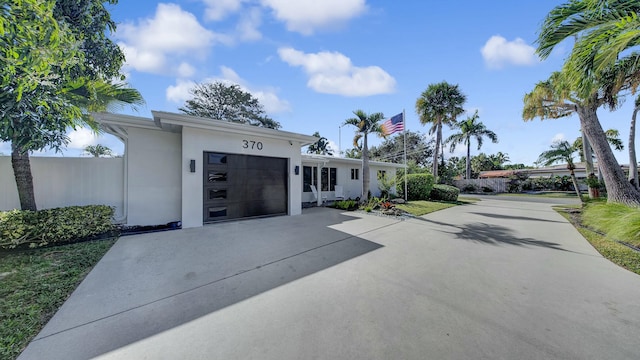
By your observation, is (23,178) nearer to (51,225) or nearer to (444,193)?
(51,225)

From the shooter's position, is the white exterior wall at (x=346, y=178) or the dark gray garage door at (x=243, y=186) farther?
the white exterior wall at (x=346, y=178)

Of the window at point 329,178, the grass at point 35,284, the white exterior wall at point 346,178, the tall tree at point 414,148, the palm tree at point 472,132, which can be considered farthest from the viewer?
the tall tree at point 414,148

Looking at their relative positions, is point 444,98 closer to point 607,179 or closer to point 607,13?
point 607,179

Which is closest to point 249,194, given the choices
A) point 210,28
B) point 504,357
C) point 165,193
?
point 165,193

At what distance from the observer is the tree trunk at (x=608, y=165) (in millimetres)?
7852

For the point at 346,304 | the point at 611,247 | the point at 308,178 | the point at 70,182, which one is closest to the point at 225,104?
the point at 308,178

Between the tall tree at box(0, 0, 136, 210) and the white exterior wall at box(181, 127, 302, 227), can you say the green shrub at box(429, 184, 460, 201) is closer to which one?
the white exterior wall at box(181, 127, 302, 227)

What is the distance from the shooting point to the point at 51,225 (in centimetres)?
479

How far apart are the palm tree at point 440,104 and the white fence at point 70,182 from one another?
19.3 metres

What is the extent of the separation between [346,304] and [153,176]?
7021 mm

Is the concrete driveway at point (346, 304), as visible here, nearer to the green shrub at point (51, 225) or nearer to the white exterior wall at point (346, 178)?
the green shrub at point (51, 225)

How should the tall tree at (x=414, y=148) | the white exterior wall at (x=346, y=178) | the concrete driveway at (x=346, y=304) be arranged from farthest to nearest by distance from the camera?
1. the tall tree at (x=414, y=148)
2. the white exterior wall at (x=346, y=178)
3. the concrete driveway at (x=346, y=304)

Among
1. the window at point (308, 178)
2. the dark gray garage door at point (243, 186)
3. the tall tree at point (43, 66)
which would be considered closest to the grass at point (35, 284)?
the tall tree at point (43, 66)

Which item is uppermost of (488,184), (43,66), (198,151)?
(43,66)
